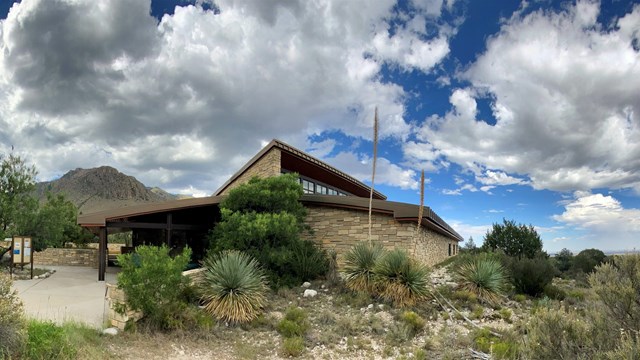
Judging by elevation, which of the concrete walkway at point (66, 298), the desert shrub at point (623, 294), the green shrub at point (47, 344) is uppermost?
the desert shrub at point (623, 294)

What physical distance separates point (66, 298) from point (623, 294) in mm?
13514

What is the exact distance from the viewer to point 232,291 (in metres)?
9.96

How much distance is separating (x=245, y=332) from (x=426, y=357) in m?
3.88

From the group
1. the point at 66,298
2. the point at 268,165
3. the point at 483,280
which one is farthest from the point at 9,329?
the point at 268,165

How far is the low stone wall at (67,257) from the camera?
78.7 feet

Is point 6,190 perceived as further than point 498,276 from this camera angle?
Yes

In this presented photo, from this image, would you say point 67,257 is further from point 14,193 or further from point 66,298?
point 66,298

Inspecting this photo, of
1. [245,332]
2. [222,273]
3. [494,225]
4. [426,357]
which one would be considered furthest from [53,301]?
[494,225]

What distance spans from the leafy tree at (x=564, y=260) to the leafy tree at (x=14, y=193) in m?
27.4

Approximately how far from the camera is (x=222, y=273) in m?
10.3

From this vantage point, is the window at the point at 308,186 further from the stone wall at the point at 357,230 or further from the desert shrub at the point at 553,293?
the desert shrub at the point at 553,293

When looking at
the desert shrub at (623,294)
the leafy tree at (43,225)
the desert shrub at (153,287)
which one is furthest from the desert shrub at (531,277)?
the leafy tree at (43,225)

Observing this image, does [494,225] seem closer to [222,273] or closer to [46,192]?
[222,273]

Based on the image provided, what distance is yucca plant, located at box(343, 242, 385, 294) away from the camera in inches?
463
